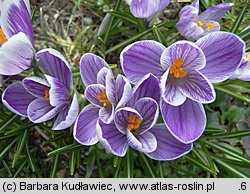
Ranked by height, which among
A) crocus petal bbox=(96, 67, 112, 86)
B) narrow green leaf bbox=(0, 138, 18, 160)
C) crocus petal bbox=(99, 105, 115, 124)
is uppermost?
crocus petal bbox=(96, 67, 112, 86)

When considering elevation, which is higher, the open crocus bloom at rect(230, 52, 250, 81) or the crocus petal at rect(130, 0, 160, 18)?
the crocus petal at rect(130, 0, 160, 18)

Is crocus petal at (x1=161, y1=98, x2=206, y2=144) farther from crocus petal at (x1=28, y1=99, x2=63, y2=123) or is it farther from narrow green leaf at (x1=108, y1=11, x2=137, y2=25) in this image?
narrow green leaf at (x1=108, y1=11, x2=137, y2=25)

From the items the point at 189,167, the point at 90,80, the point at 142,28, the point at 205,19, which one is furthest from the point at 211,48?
the point at 189,167

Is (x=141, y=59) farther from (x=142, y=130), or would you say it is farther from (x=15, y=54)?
(x=15, y=54)

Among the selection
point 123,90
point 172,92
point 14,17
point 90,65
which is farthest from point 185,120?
point 14,17

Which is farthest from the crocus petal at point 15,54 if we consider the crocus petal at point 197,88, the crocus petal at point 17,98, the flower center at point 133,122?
the crocus petal at point 197,88

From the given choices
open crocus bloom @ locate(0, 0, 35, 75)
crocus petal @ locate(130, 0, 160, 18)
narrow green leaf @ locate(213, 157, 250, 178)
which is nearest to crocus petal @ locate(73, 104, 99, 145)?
open crocus bloom @ locate(0, 0, 35, 75)
